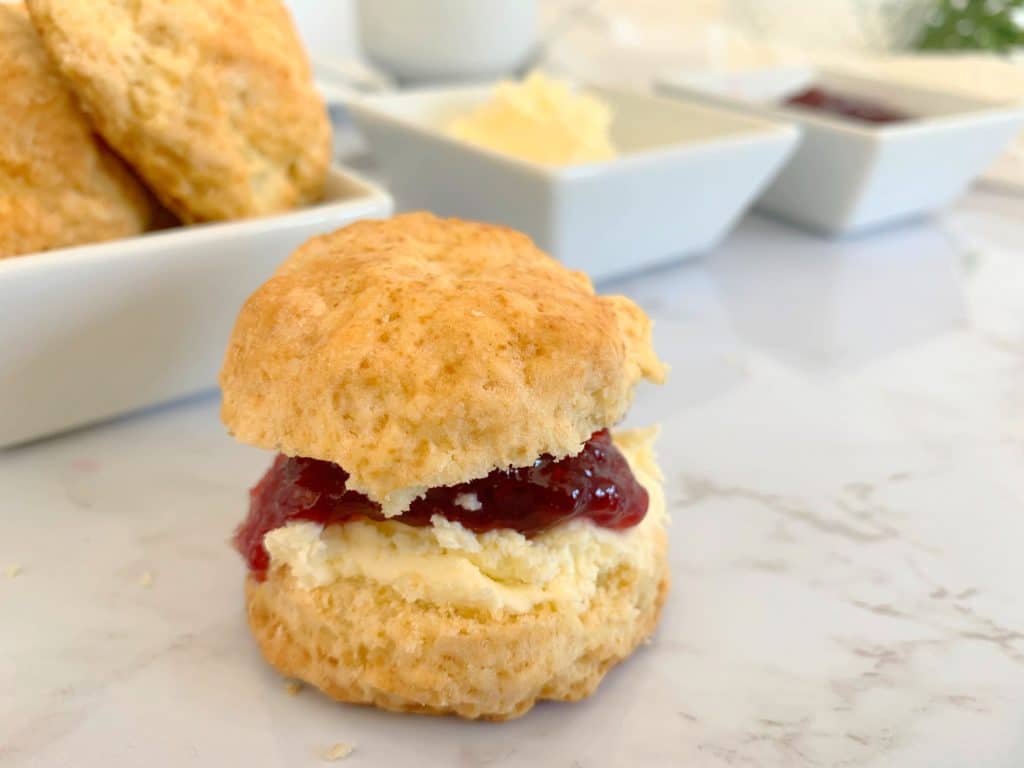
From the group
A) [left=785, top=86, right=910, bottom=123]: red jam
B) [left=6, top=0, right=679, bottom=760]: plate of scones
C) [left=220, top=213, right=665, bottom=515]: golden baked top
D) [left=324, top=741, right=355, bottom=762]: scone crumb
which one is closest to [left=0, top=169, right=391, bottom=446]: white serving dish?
[left=6, top=0, right=679, bottom=760]: plate of scones

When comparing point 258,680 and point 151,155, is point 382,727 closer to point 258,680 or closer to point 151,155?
point 258,680

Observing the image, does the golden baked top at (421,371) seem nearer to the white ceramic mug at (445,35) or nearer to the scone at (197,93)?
the scone at (197,93)

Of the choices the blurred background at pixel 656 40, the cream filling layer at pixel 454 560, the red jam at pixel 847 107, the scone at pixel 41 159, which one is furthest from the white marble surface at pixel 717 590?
the blurred background at pixel 656 40

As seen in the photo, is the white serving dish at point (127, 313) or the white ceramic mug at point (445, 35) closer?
the white serving dish at point (127, 313)

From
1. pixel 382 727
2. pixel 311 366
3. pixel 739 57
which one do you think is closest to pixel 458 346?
pixel 311 366

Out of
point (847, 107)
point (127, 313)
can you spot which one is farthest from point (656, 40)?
point (127, 313)

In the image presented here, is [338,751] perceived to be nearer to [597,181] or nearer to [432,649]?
[432,649]
